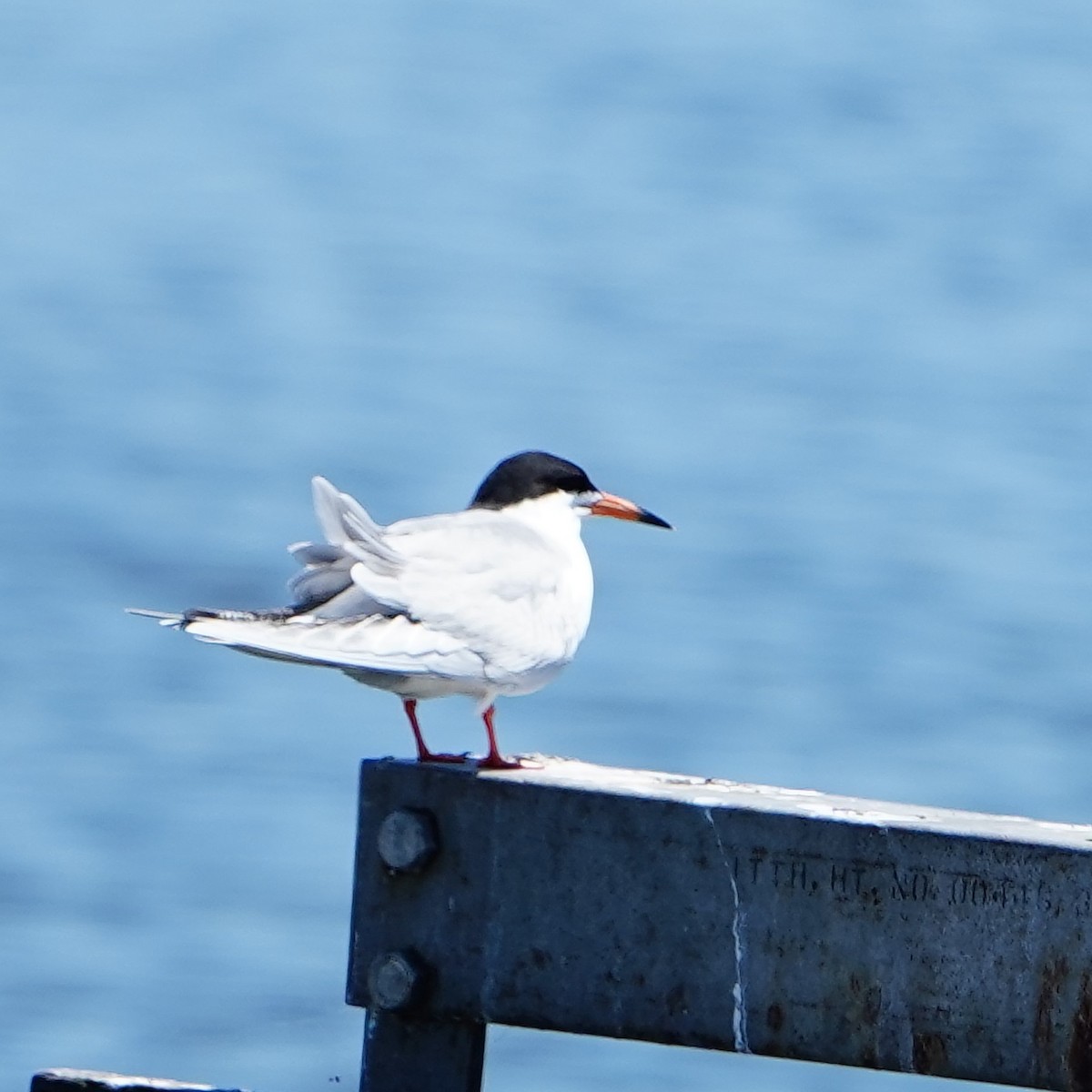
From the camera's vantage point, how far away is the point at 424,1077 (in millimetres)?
3543

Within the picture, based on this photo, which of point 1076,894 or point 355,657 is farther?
point 355,657

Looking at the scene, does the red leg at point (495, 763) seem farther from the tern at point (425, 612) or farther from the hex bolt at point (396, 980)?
the hex bolt at point (396, 980)

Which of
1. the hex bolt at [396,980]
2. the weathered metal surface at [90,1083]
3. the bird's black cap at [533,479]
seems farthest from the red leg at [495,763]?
the bird's black cap at [533,479]

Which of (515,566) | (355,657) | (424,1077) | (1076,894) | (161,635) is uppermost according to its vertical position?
(161,635)

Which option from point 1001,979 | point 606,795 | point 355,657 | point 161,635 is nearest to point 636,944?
point 606,795

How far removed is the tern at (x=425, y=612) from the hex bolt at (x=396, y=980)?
17.4 inches

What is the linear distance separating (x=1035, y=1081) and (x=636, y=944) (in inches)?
23.7

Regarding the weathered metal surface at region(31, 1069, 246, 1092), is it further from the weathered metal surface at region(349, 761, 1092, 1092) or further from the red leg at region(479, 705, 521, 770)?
the red leg at region(479, 705, 521, 770)

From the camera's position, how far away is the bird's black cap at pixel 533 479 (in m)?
5.23

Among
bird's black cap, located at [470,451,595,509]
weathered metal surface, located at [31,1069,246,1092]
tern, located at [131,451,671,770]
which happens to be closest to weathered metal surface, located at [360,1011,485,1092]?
weathered metal surface, located at [31,1069,246,1092]

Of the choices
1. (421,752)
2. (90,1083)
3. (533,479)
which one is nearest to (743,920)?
(421,752)

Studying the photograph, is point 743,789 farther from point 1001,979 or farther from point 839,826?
point 1001,979

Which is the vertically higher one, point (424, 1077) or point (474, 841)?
point (474, 841)

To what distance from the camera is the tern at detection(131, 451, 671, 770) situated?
4.07 meters
